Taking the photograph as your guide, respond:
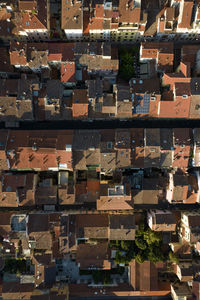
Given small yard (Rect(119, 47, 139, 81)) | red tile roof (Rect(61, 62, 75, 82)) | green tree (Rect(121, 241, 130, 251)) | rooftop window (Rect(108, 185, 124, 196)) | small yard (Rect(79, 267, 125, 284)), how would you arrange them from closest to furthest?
1. rooftop window (Rect(108, 185, 124, 196))
2. red tile roof (Rect(61, 62, 75, 82))
3. green tree (Rect(121, 241, 130, 251))
4. small yard (Rect(119, 47, 139, 81))
5. small yard (Rect(79, 267, 125, 284))

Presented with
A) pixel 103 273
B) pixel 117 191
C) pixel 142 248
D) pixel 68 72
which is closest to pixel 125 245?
pixel 142 248

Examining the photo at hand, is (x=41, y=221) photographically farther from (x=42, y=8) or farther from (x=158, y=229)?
(x=42, y=8)

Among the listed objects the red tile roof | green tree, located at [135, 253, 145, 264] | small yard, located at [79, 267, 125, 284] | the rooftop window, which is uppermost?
the red tile roof

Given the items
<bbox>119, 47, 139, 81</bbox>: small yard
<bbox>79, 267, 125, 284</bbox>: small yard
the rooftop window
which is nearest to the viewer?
the rooftop window

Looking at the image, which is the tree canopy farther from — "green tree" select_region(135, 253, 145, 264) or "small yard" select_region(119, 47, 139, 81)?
"small yard" select_region(119, 47, 139, 81)

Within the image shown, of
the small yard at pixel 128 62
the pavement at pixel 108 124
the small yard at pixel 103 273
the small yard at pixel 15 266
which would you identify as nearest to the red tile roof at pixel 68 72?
the pavement at pixel 108 124

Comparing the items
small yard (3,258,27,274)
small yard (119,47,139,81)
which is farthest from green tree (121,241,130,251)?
small yard (119,47,139,81)

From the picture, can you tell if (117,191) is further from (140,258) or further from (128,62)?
(128,62)

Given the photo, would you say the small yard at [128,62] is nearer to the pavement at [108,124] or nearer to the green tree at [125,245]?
the pavement at [108,124]

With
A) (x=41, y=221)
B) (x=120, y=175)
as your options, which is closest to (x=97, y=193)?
(x=120, y=175)
